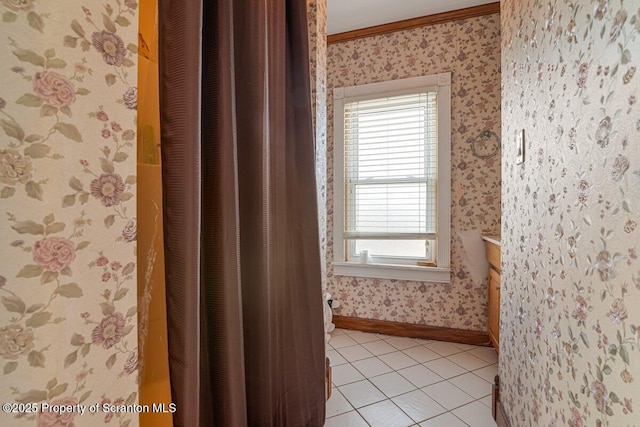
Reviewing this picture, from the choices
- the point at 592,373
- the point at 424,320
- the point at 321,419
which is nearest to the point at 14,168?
the point at 592,373

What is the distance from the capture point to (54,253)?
43cm

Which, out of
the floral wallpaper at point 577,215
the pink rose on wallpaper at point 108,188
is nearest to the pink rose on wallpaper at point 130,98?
the pink rose on wallpaper at point 108,188

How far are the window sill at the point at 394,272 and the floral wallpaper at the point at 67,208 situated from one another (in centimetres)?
240

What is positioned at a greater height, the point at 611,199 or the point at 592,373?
the point at 611,199

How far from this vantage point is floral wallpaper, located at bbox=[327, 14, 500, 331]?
2.48 metres

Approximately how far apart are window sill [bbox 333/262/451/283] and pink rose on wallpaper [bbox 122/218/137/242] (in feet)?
7.94

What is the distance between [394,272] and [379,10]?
2.25 meters

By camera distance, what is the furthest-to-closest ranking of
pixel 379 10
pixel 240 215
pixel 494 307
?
1. pixel 379 10
2. pixel 494 307
3. pixel 240 215

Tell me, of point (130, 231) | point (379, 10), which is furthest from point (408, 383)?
point (379, 10)

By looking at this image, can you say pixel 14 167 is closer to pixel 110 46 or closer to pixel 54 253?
pixel 54 253

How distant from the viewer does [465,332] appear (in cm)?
253

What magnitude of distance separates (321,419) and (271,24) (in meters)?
1.69

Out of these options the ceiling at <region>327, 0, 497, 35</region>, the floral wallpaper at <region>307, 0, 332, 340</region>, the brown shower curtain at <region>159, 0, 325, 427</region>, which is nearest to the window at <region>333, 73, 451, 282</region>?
the ceiling at <region>327, 0, 497, 35</region>

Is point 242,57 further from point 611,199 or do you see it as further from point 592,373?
point 592,373
